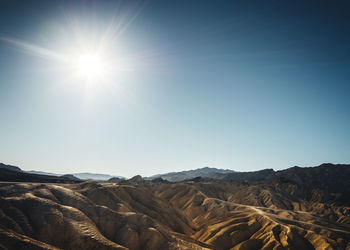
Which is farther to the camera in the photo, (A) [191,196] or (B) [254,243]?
(A) [191,196]

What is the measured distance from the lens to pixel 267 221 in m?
57.2

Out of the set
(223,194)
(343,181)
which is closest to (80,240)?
(223,194)

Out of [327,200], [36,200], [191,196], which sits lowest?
[327,200]

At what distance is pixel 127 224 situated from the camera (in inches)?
1342

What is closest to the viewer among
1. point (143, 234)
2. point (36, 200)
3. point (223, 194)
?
point (36, 200)

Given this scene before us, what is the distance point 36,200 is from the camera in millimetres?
31469

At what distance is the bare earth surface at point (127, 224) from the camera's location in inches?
1051

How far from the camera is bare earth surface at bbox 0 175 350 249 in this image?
2670cm

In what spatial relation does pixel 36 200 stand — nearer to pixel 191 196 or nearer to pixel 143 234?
pixel 143 234

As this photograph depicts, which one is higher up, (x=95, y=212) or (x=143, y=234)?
(x=95, y=212)

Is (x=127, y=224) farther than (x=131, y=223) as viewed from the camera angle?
No

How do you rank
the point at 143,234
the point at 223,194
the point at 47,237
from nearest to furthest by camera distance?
the point at 47,237
the point at 143,234
the point at 223,194

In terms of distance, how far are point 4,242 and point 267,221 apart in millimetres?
59311

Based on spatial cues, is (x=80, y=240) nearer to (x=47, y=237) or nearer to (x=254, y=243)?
(x=47, y=237)
